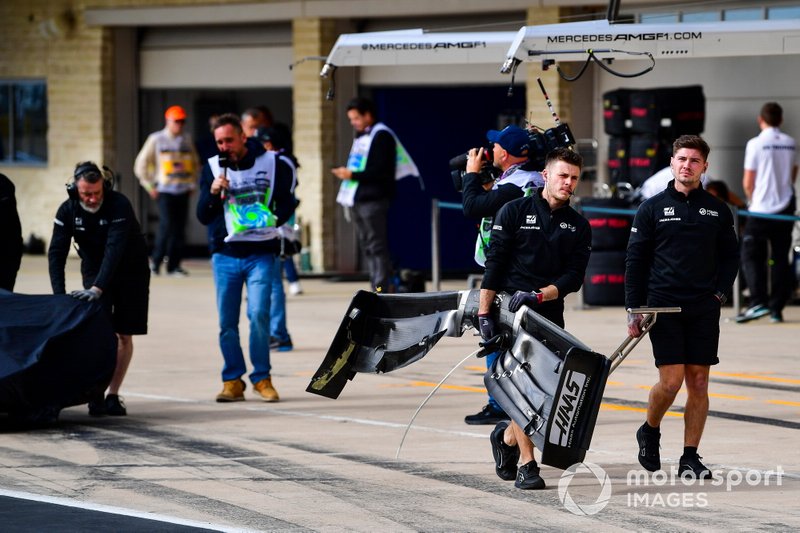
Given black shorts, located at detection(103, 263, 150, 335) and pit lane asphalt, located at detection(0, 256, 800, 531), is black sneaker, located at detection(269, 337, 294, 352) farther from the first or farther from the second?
black shorts, located at detection(103, 263, 150, 335)

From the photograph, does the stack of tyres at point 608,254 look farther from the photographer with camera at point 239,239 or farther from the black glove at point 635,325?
the black glove at point 635,325

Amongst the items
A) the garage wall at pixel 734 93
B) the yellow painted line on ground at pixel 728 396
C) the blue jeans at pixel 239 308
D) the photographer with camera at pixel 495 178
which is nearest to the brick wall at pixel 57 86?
the garage wall at pixel 734 93

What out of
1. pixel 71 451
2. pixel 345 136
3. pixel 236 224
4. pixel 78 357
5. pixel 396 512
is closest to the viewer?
pixel 396 512

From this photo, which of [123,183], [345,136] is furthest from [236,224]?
[123,183]

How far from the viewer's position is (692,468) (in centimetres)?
858

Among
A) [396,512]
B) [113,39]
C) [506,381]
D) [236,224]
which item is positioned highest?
[113,39]

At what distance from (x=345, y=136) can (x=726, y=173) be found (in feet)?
17.1

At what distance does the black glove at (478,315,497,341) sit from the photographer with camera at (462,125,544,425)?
92 cm

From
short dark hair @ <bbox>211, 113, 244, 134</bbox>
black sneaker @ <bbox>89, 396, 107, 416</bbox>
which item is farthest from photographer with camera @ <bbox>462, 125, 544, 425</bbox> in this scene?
black sneaker @ <bbox>89, 396, 107, 416</bbox>

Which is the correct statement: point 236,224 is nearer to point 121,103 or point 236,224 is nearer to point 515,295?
point 515,295

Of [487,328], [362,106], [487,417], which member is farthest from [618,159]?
[487,328]

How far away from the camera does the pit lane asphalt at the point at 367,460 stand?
25.5 feet

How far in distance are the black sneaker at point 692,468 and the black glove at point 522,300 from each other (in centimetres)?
115

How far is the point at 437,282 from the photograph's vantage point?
17.6 m
